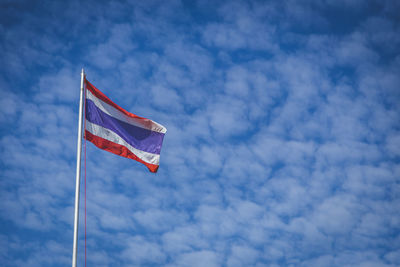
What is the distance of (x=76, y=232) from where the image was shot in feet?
49.6

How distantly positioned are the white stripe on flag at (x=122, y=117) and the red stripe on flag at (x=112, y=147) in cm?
125

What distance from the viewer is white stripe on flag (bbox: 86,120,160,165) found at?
59.2 ft

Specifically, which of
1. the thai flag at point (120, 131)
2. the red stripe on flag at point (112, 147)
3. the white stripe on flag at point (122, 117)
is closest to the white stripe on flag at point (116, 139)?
the thai flag at point (120, 131)

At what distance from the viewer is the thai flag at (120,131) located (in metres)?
18.1

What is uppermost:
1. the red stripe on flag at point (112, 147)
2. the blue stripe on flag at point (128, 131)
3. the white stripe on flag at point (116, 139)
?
the blue stripe on flag at point (128, 131)

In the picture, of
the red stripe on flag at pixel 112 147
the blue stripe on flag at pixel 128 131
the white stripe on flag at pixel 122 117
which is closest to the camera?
the red stripe on flag at pixel 112 147

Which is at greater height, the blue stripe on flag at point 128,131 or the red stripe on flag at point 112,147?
the blue stripe on flag at point 128,131

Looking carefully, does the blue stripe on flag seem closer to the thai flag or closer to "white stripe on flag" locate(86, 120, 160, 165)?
the thai flag

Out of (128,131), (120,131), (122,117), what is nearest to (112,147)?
(120,131)

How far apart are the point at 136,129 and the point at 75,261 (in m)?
6.87

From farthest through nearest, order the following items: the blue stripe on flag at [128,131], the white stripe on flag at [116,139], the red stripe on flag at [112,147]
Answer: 1. the blue stripe on flag at [128,131]
2. the white stripe on flag at [116,139]
3. the red stripe on flag at [112,147]

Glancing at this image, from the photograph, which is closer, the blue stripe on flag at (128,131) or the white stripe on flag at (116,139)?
the white stripe on flag at (116,139)

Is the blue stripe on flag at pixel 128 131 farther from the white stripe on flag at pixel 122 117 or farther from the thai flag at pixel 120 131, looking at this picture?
the white stripe on flag at pixel 122 117

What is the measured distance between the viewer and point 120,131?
1916 centimetres
